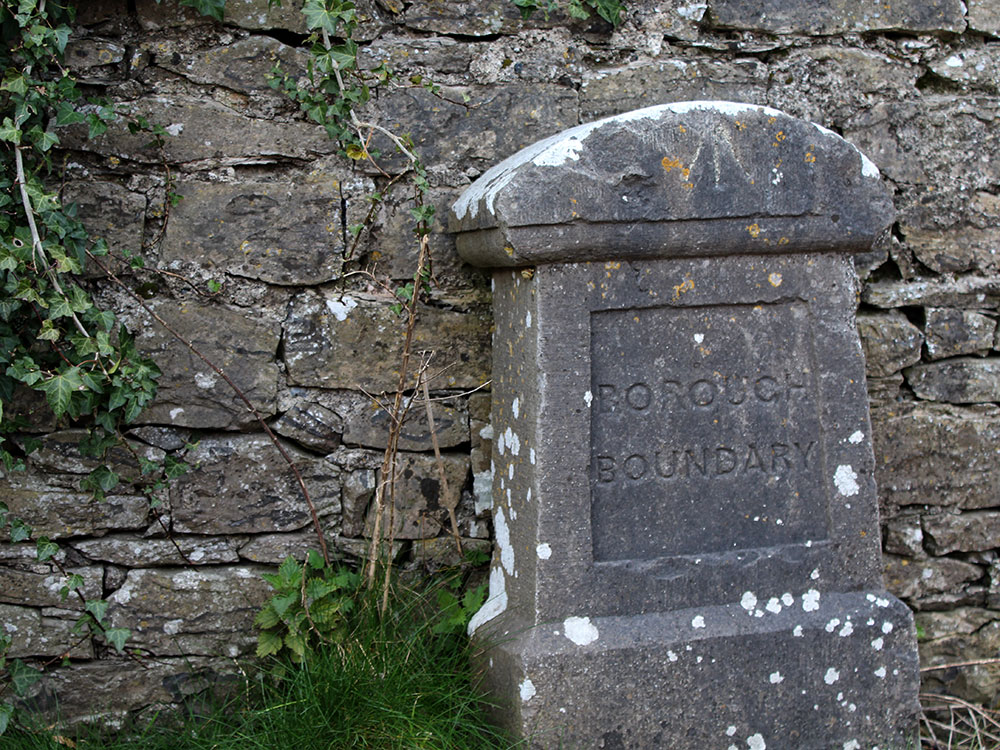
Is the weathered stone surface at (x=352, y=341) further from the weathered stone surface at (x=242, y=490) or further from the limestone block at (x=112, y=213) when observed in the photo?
the limestone block at (x=112, y=213)

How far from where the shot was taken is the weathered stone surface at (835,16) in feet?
8.11

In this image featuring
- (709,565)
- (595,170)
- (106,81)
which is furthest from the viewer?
(106,81)

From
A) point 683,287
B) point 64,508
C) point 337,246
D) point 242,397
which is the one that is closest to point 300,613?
point 242,397

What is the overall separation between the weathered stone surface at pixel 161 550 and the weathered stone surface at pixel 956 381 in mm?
2019

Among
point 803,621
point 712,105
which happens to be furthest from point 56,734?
point 712,105

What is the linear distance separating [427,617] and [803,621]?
965 millimetres

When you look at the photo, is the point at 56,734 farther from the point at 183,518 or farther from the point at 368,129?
the point at 368,129

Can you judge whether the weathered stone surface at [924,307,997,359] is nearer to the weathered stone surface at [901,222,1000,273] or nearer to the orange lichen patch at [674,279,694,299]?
the weathered stone surface at [901,222,1000,273]

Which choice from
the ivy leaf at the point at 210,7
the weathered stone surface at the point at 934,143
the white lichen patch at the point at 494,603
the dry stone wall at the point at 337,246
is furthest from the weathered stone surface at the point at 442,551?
the weathered stone surface at the point at 934,143

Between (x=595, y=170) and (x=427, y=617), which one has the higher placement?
(x=595, y=170)

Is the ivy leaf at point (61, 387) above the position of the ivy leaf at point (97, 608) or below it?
above

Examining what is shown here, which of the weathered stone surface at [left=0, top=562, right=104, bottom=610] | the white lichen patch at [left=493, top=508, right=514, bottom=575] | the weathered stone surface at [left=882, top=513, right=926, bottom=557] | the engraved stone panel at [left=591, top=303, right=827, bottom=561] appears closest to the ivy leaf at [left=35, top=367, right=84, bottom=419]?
the weathered stone surface at [left=0, top=562, right=104, bottom=610]

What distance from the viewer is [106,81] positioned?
2236mm

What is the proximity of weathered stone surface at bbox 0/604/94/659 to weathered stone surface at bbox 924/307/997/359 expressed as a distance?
253 cm
